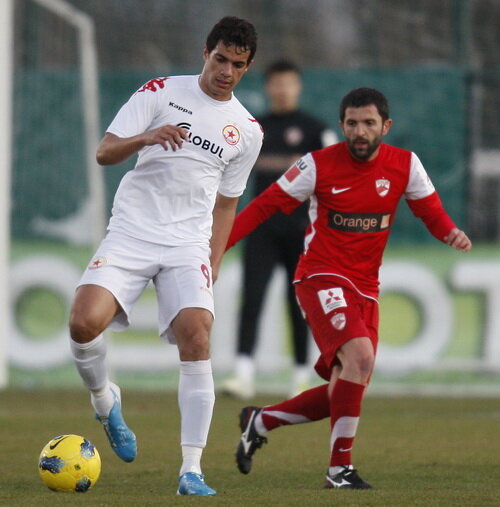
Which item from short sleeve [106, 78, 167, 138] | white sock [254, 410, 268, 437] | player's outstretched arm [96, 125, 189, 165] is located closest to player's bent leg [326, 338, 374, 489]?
white sock [254, 410, 268, 437]

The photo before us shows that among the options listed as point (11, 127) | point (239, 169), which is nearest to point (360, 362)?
point (239, 169)

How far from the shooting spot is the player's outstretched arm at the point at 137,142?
5.44 m

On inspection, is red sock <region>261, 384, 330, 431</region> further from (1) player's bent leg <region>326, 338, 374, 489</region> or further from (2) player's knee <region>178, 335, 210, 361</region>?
(2) player's knee <region>178, 335, 210, 361</region>

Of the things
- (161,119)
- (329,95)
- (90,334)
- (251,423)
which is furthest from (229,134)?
(329,95)

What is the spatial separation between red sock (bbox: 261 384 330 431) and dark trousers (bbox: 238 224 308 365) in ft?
12.9

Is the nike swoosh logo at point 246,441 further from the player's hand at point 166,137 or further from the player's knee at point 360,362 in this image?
the player's hand at point 166,137

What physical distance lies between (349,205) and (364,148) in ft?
0.97

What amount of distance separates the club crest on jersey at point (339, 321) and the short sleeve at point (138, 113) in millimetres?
1273

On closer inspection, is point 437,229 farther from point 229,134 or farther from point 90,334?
point 90,334

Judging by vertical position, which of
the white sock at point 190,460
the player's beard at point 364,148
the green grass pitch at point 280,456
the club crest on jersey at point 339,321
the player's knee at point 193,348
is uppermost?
the player's beard at point 364,148

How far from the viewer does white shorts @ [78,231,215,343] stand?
5793mm

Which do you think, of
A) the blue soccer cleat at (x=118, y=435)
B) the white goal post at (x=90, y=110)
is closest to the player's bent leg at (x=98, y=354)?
the blue soccer cleat at (x=118, y=435)

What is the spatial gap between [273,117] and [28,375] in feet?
11.9

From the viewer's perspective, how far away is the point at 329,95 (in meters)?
13.0
